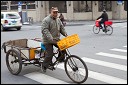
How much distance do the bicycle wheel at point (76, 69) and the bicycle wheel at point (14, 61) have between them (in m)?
1.31

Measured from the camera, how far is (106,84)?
6.00m

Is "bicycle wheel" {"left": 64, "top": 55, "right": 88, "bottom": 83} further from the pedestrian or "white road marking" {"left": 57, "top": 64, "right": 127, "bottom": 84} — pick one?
the pedestrian

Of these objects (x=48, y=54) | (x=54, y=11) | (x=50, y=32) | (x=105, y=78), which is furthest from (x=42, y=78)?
(x=54, y=11)

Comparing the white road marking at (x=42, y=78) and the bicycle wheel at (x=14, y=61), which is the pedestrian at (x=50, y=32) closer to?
the white road marking at (x=42, y=78)

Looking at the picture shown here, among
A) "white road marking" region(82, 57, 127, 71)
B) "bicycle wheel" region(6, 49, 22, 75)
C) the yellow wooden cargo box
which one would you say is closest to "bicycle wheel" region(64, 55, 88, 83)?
the yellow wooden cargo box

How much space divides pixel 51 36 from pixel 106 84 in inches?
66.4

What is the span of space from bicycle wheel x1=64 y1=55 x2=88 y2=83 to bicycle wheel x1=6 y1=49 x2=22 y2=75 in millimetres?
1306

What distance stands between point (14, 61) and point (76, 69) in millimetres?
1856

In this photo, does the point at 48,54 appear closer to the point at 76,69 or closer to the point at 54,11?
the point at 76,69

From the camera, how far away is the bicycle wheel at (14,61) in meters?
6.78

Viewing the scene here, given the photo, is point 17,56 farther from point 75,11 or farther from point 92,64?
point 75,11

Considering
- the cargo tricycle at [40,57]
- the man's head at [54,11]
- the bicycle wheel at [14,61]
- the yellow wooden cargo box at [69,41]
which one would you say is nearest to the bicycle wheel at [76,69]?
the cargo tricycle at [40,57]

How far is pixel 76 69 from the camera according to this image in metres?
6.15

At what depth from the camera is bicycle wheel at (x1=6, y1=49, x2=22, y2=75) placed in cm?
678
